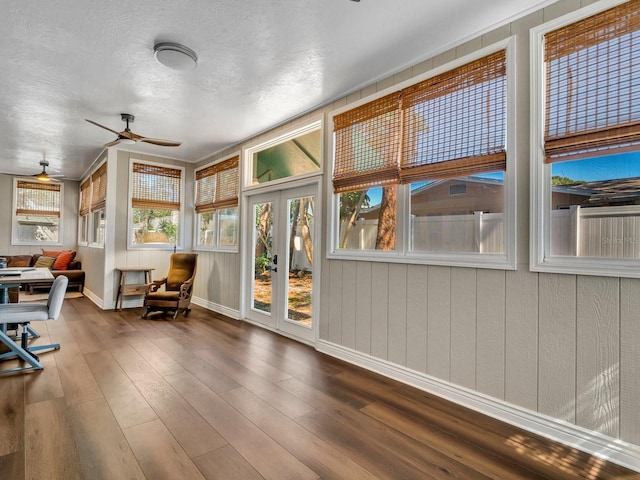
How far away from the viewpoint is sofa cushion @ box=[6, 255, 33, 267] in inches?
298

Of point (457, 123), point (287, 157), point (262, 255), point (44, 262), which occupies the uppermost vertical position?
point (287, 157)

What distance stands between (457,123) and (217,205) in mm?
4128

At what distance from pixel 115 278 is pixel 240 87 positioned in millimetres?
4050

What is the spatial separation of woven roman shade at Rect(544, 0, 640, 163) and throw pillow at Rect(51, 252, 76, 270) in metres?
8.83

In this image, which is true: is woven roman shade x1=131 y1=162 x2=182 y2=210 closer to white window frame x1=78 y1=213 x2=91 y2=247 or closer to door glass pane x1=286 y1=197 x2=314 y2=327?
white window frame x1=78 y1=213 x2=91 y2=247

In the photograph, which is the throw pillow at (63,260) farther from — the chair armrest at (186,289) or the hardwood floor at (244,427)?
the hardwood floor at (244,427)

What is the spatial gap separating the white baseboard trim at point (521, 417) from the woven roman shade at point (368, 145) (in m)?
1.65

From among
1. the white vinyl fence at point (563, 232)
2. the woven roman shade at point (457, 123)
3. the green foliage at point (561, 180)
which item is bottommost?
the white vinyl fence at point (563, 232)

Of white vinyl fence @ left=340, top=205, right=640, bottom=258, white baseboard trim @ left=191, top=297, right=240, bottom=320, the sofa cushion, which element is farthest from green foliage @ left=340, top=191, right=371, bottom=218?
the sofa cushion

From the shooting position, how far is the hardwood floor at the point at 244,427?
1769mm

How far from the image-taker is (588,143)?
6.60 ft

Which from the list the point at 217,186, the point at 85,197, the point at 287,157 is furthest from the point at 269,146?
the point at 85,197

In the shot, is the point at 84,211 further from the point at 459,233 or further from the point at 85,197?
the point at 459,233

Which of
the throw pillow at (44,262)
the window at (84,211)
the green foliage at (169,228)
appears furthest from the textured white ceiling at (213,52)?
the throw pillow at (44,262)
